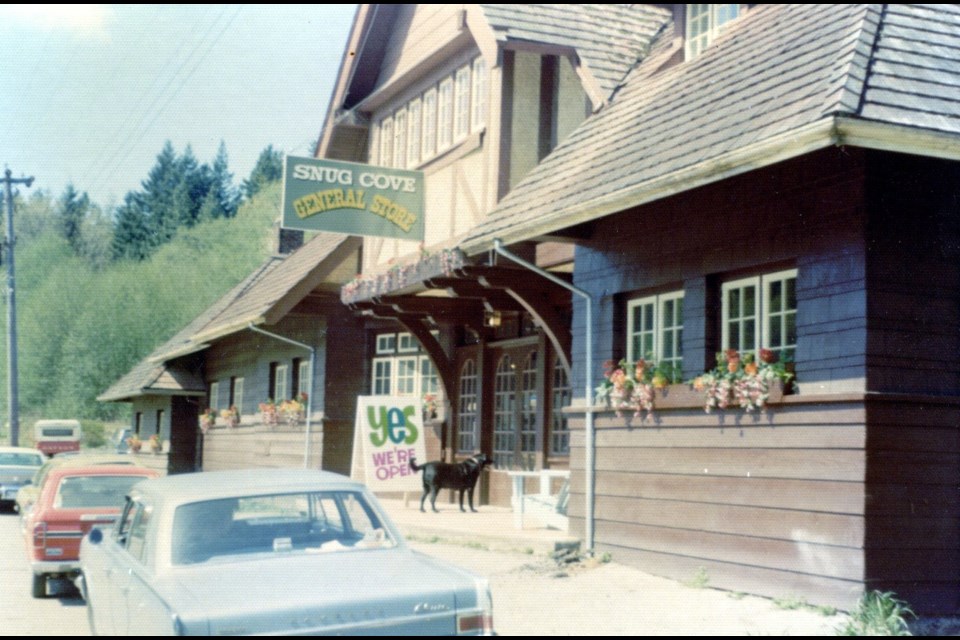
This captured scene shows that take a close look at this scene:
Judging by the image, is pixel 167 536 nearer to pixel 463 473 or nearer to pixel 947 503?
pixel 947 503

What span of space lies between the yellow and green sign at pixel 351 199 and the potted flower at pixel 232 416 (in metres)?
11.8

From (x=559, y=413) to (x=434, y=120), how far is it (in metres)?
5.27

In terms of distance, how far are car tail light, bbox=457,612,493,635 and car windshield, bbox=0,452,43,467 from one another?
21076 millimetres

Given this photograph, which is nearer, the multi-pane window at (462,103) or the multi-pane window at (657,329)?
the multi-pane window at (657,329)

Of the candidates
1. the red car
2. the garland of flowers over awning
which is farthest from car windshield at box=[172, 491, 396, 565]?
the garland of flowers over awning

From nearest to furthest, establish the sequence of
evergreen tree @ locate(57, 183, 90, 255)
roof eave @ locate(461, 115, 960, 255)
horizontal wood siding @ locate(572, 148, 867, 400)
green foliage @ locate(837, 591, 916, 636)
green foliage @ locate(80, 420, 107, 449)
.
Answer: roof eave @ locate(461, 115, 960, 255) → green foliage @ locate(837, 591, 916, 636) → horizontal wood siding @ locate(572, 148, 867, 400) → green foliage @ locate(80, 420, 107, 449) → evergreen tree @ locate(57, 183, 90, 255)

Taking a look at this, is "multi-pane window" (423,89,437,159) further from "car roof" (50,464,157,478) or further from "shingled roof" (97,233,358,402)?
"car roof" (50,464,157,478)

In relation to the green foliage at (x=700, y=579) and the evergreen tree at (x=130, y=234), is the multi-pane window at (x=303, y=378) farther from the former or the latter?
the evergreen tree at (x=130, y=234)

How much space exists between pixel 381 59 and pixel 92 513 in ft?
35.6

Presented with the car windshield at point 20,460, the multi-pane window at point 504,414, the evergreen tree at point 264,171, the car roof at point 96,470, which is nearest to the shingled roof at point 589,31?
the multi-pane window at point 504,414

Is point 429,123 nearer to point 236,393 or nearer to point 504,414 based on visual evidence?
point 504,414

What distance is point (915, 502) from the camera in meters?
8.07

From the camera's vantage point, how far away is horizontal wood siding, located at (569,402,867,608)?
8.05 meters

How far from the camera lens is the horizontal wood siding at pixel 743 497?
8055 millimetres
